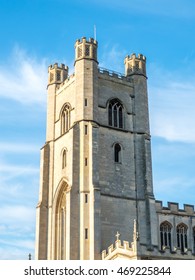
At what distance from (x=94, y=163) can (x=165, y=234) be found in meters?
10.5

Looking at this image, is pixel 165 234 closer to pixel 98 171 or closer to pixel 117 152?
pixel 117 152

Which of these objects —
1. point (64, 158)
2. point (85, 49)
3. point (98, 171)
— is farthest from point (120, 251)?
point (85, 49)

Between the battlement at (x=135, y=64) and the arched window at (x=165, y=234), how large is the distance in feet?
46.6

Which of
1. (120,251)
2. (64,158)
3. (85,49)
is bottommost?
(120,251)

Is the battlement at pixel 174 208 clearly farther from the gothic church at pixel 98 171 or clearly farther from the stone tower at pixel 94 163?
the stone tower at pixel 94 163

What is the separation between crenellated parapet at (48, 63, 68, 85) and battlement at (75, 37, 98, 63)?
523cm

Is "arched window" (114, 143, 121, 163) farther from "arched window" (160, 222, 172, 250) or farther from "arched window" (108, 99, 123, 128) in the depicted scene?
"arched window" (160, 222, 172, 250)

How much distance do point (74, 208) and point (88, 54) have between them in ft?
46.8

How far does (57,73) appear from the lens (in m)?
53.7

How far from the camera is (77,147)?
44688mm

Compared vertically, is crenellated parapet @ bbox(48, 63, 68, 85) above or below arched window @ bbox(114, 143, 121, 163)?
above

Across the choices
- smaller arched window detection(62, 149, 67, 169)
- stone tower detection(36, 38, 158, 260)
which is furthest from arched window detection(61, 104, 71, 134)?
smaller arched window detection(62, 149, 67, 169)

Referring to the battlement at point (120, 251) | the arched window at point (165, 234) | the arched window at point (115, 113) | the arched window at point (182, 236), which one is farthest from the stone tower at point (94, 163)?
the arched window at point (182, 236)

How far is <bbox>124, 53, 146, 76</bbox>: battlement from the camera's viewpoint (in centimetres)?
5125
